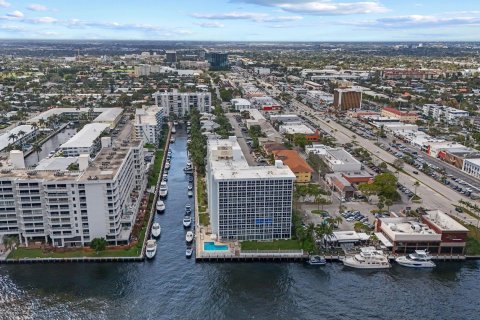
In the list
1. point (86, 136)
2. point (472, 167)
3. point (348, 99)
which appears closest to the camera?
point (472, 167)

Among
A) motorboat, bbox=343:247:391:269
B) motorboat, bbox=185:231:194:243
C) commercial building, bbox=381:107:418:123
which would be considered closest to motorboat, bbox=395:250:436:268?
motorboat, bbox=343:247:391:269

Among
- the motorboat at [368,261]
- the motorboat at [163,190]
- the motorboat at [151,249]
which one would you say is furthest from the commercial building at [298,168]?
the motorboat at [151,249]

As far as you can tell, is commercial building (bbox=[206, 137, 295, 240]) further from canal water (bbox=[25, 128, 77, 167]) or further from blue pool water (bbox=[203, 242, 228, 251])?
canal water (bbox=[25, 128, 77, 167])

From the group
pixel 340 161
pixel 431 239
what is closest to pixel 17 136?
pixel 340 161

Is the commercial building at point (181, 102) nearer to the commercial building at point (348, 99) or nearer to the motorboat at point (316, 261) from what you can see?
the commercial building at point (348, 99)

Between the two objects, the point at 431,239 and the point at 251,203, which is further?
the point at 251,203

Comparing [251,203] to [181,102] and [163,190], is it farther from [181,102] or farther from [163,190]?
[181,102]

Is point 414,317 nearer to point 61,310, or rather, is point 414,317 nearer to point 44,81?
point 61,310
